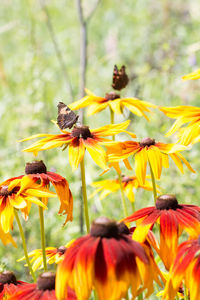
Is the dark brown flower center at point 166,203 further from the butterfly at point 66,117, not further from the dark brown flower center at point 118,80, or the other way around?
the dark brown flower center at point 118,80

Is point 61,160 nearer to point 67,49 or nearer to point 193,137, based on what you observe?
point 193,137

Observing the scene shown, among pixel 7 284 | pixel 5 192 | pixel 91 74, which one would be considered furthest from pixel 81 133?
pixel 91 74

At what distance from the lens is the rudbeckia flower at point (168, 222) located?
57 centimetres

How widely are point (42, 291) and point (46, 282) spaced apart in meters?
0.01

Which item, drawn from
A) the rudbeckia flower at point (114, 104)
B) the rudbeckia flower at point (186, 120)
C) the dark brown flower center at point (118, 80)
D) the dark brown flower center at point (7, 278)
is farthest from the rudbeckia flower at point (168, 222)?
the dark brown flower center at point (118, 80)

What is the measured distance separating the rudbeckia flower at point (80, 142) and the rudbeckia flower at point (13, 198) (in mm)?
58

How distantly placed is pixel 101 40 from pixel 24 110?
2.85 meters

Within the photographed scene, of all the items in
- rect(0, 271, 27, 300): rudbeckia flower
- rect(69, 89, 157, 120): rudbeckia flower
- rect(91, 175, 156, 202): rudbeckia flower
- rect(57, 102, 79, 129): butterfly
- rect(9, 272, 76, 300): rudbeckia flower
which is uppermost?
rect(69, 89, 157, 120): rudbeckia flower

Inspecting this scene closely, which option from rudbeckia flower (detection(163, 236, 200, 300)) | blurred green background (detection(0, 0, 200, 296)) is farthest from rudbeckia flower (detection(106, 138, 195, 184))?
blurred green background (detection(0, 0, 200, 296))

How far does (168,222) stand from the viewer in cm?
59

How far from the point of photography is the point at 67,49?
4.44 metres

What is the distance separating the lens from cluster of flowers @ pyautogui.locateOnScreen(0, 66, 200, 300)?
459 mm

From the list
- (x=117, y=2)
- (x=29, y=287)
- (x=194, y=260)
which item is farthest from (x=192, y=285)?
(x=117, y=2)

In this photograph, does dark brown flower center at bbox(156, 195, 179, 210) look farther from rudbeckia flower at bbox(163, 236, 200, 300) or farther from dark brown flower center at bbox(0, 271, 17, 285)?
dark brown flower center at bbox(0, 271, 17, 285)
